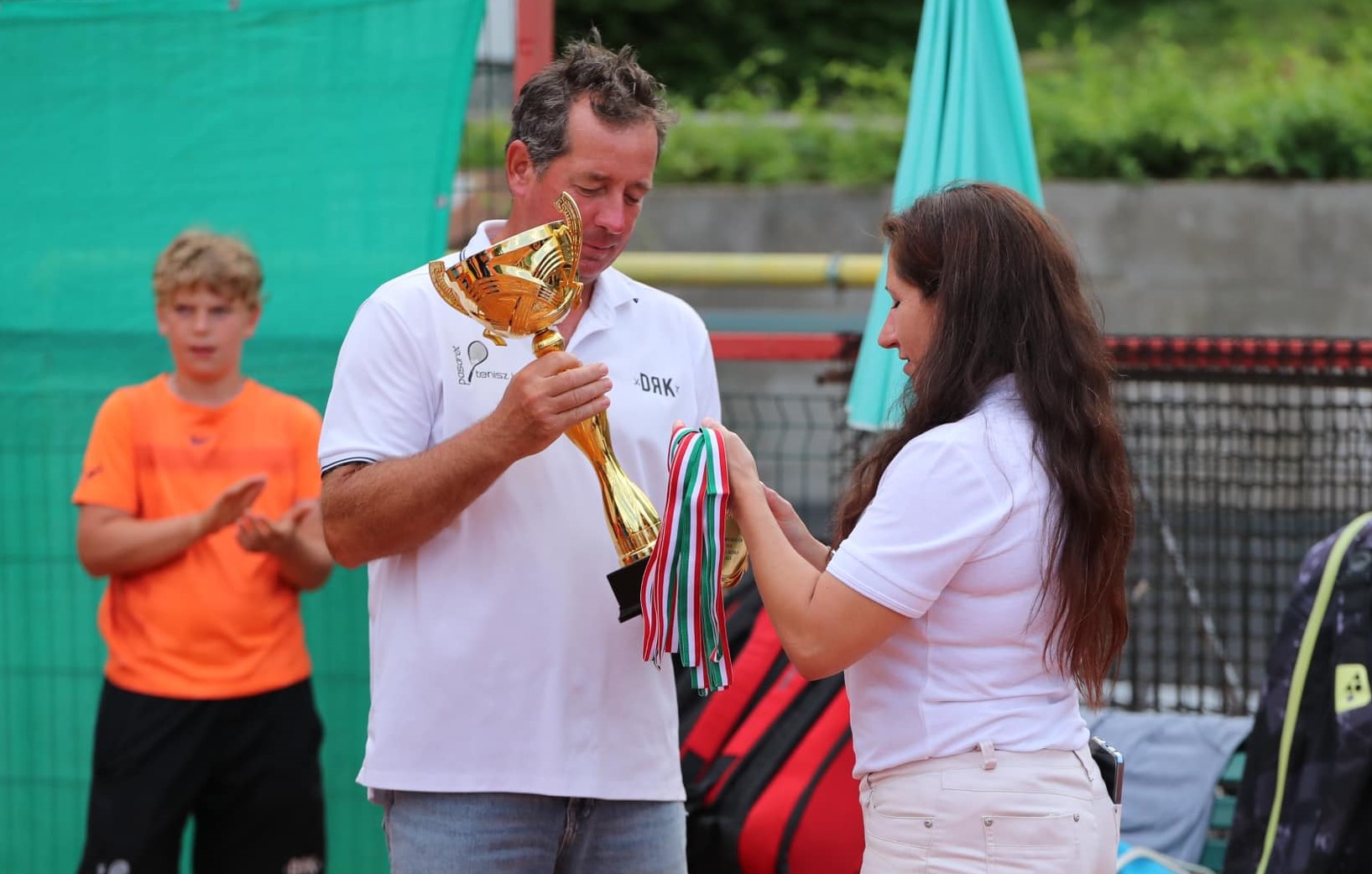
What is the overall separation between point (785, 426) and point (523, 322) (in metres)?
1.85

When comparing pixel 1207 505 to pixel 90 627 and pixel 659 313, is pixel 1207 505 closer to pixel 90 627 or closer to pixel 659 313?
pixel 659 313

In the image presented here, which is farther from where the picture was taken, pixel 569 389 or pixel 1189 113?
pixel 1189 113

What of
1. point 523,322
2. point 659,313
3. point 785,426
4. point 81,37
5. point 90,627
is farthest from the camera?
point 785,426

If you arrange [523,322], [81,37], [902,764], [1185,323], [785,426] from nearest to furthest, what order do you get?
[902,764], [523,322], [81,37], [785,426], [1185,323]

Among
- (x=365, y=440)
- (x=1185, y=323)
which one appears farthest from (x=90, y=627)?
(x=1185, y=323)

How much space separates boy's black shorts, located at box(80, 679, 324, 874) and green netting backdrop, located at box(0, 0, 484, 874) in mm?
808

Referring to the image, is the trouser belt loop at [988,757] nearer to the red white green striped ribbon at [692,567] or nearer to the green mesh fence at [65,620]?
the red white green striped ribbon at [692,567]

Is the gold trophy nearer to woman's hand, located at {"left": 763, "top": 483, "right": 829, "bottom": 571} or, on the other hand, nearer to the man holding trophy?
the man holding trophy

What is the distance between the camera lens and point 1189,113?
28.4 ft

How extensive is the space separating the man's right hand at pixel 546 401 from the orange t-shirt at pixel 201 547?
137cm

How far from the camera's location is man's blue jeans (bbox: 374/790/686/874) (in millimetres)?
2307

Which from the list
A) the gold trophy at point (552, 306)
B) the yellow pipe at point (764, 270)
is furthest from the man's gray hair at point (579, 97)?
the yellow pipe at point (764, 270)

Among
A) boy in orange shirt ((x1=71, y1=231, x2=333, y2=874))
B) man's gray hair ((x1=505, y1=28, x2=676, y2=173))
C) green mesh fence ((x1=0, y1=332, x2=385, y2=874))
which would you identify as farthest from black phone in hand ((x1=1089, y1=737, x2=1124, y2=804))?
green mesh fence ((x1=0, y1=332, x2=385, y2=874))

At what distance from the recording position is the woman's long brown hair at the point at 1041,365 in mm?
2094
